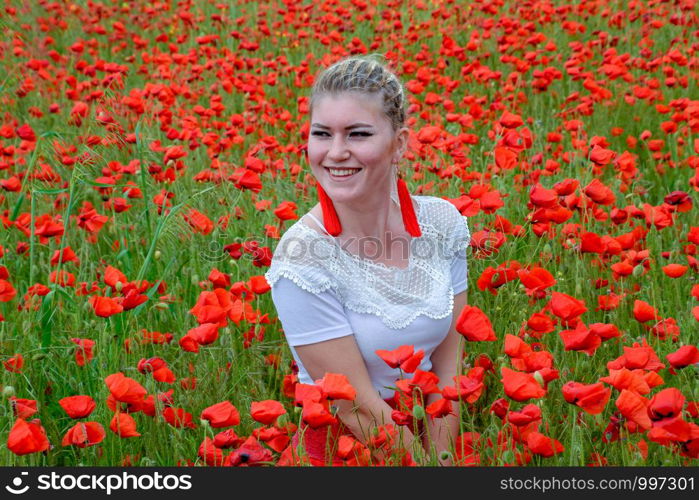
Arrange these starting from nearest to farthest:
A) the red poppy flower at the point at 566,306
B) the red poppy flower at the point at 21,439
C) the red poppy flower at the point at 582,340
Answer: the red poppy flower at the point at 21,439 < the red poppy flower at the point at 582,340 < the red poppy flower at the point at 566,306

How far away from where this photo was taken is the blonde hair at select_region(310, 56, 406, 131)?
2197 mm

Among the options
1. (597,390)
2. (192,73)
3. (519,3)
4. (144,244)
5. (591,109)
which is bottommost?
(597,390)

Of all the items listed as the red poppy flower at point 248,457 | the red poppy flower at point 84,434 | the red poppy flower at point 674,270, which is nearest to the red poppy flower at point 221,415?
the red poppy flower at point 248,457

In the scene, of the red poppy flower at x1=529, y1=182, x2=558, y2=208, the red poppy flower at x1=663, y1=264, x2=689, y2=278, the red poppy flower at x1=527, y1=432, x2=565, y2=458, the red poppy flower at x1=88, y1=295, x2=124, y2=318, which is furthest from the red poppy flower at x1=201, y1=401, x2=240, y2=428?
the red poppy flower at x1=663, y1=264, x2=689, y2=278

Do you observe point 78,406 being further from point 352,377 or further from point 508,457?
A: point 508,457

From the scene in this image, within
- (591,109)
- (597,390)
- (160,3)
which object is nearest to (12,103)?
(160,3)

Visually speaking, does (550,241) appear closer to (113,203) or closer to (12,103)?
(113,203)

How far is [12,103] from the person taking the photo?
17.3 ft

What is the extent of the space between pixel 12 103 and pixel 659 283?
4.02 meters

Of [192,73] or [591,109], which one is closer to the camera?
[591,109]

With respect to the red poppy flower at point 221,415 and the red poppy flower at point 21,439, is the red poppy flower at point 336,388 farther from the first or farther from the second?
the red poppy flower at point 21,439

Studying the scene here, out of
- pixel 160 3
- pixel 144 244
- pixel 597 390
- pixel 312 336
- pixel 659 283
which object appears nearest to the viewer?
pixel 597 390

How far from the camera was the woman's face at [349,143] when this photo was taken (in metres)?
2.19

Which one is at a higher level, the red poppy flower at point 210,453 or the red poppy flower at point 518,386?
the red poppy flower at point 518,386
